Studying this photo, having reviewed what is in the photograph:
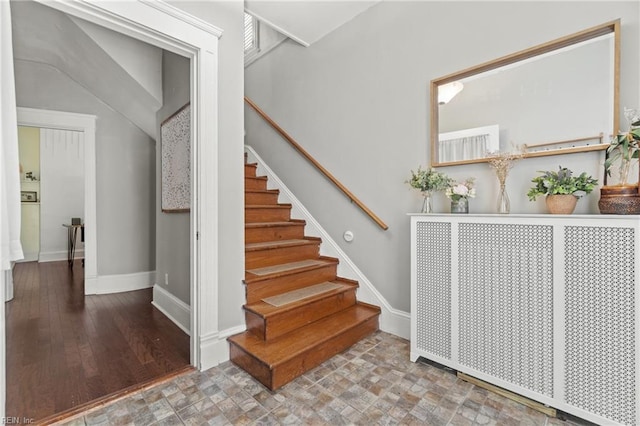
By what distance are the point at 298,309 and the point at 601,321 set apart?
5.64 ft

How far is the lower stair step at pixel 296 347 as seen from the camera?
5.84 feet

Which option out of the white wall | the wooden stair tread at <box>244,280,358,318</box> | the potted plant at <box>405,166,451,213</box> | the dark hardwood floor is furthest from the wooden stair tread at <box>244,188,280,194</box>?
the white wall

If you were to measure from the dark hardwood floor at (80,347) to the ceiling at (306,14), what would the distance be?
2.95m

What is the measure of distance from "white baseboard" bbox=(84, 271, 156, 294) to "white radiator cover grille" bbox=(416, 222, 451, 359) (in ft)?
11.7

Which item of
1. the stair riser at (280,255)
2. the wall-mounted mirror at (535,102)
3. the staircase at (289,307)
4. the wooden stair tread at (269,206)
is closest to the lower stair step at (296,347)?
the staircase at (289,307)

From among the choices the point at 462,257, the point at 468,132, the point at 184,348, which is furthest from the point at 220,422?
the point at 468,132

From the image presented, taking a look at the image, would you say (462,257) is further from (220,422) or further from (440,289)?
(220,422)

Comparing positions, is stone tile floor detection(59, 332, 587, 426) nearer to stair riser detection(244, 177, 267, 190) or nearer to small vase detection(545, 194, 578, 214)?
small vase detection(545, 194, 578, 214)

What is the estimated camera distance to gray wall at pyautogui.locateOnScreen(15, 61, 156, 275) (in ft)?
11.7

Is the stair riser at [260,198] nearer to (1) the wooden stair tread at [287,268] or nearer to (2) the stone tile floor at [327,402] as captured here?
(1) the wooden stair tread at [287,268]

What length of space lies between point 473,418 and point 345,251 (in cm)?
164

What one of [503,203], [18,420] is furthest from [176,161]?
[503,203]

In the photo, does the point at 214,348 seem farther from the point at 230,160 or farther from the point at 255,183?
the point at 255,183

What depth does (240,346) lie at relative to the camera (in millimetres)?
1989
